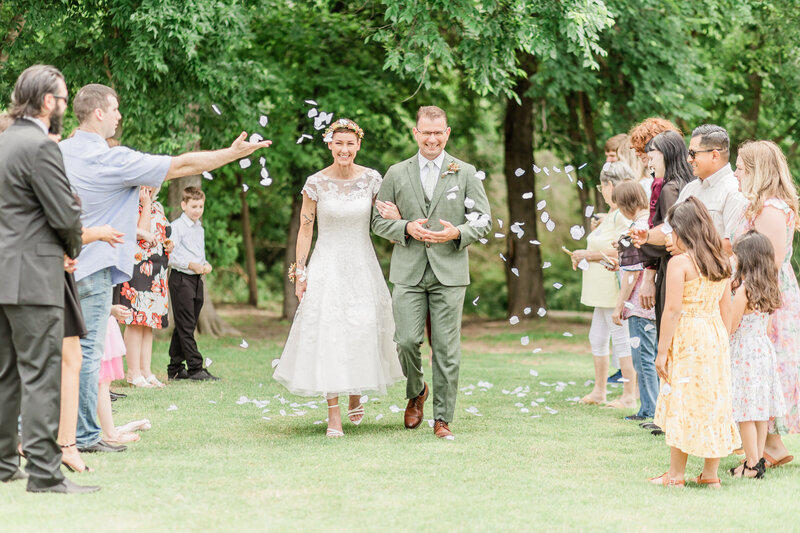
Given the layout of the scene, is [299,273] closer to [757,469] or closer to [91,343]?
[91,343]

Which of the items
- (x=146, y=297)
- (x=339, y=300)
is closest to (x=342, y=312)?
(x=339, y=300)

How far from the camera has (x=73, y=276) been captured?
18.4ft

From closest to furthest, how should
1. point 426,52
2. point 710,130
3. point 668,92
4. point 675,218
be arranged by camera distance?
point 675,218 < point 710,130 < point 426,52 < point 668,92

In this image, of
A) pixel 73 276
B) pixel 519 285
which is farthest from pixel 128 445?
pixel 519 285

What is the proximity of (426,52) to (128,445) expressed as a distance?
6.75 metres

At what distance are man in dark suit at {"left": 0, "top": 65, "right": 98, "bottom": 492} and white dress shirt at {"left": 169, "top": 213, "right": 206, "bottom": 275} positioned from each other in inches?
195

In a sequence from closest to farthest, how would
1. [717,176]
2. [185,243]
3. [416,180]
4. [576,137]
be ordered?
[717,176] < [416,180] < [185,243] < [576,137]

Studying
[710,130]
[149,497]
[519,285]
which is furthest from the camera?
[519,285]

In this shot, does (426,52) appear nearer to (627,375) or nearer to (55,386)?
(627,375)

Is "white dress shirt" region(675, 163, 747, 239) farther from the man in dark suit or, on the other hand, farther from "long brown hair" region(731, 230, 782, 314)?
the man in dark suit

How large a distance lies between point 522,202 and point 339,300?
12246 mm

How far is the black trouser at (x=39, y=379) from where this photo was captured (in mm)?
4992

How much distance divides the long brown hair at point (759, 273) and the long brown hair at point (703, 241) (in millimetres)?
344

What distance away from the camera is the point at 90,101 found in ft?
19.6
